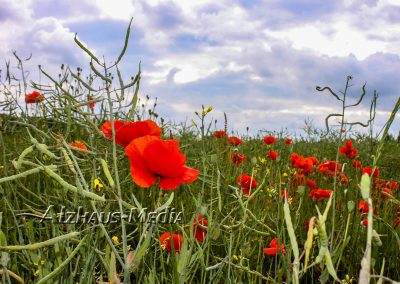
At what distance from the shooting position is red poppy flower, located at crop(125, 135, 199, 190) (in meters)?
0.97

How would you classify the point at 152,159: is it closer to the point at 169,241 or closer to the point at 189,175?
the point at 189,175

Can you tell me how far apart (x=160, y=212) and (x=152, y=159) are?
167 mm

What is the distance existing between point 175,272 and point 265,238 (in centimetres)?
132

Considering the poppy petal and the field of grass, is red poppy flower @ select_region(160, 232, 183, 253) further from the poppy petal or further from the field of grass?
the poppy petal

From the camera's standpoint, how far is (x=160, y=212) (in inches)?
42.9

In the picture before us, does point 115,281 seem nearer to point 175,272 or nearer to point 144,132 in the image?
point 175,272

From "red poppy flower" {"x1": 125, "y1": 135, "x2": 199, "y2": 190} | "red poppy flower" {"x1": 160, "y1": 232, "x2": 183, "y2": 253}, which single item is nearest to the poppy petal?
"red poppy flower" {"x1": 125, "y1": 135, "x2": 199, "y2": 190}

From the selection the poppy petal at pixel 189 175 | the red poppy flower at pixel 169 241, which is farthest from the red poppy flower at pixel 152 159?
the red poppy flower at pixel 169 241

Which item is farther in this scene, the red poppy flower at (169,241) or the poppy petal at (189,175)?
the red poppy flower at (169,241)

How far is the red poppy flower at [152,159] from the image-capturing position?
0.97 meters

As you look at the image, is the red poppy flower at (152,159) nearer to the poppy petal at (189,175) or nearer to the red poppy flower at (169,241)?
the poppy petal at (189,175)

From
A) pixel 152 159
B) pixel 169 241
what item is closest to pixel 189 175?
pixel 152 159

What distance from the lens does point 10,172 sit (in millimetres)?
2492

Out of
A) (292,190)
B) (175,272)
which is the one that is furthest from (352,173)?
(175,272)
